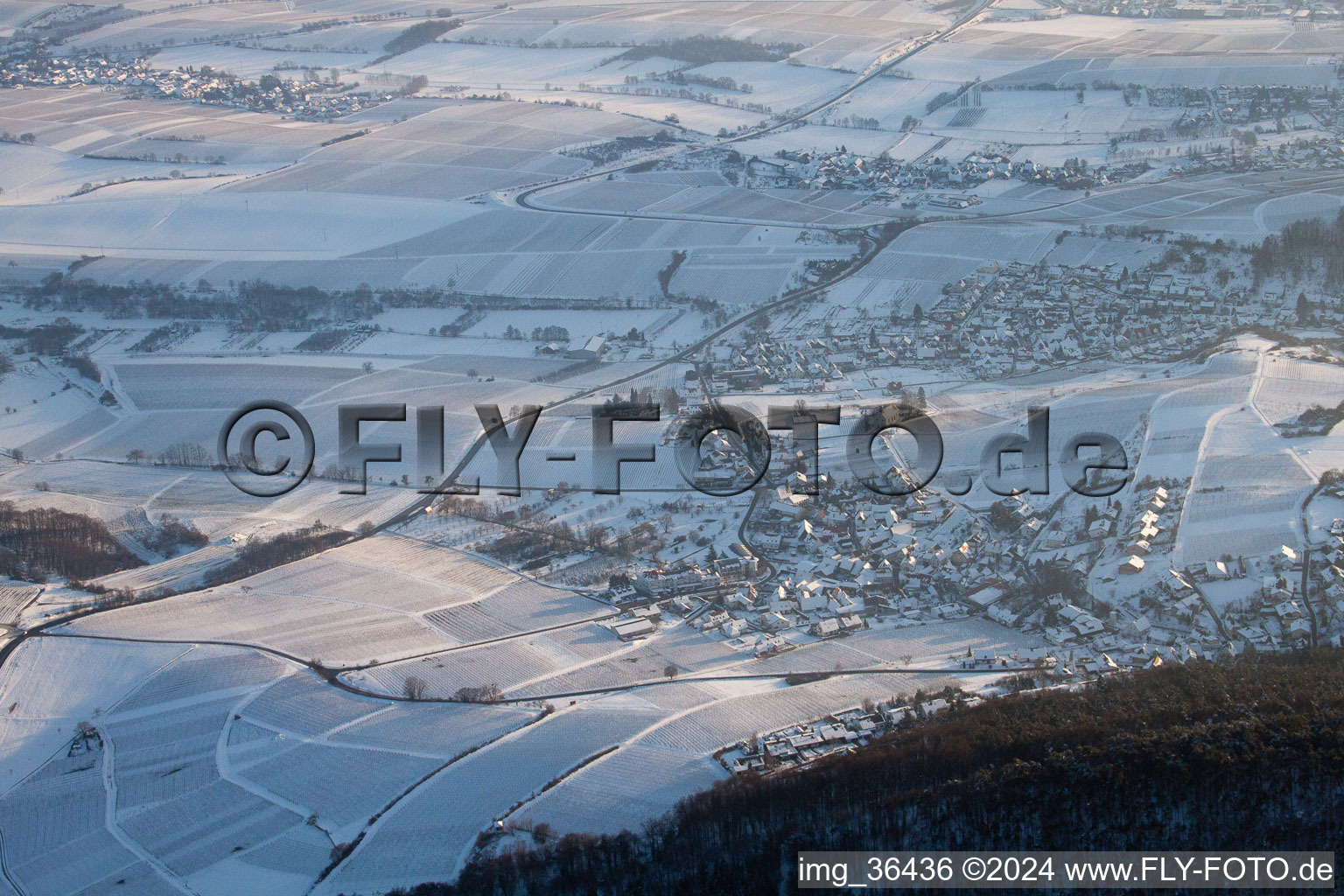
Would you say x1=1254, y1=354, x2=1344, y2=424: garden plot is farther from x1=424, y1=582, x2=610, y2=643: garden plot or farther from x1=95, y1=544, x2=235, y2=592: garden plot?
x1=95, y1=544, x2=235, y2=592: garden plot

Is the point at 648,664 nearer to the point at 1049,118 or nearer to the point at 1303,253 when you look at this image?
the point at 1303,253

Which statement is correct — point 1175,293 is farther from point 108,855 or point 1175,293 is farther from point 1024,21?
point 1024,21

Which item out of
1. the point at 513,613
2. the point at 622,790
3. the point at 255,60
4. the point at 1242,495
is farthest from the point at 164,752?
the point at 255,60

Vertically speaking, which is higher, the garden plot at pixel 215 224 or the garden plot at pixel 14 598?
the garden plot at pixel 215 224

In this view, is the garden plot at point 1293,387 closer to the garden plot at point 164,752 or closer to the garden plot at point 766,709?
the garden plot at point 766,709

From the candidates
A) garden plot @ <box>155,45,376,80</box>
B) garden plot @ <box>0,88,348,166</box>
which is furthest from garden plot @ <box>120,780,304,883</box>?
garden plot @ <box>155,45,376,80</box>

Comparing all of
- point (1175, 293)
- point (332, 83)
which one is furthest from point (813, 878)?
point (332, 83)

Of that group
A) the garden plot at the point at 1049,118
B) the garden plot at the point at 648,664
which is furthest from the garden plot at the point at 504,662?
the garden plot at the point at 1049,118
